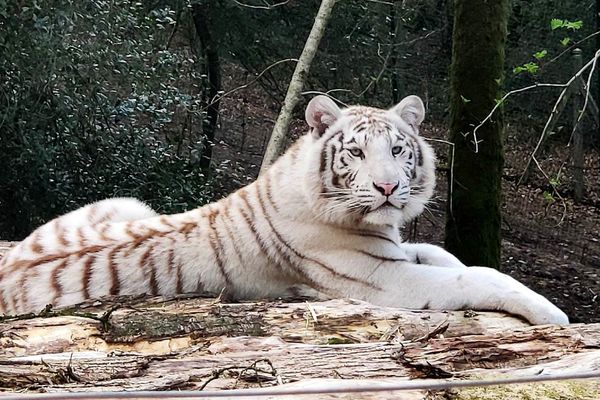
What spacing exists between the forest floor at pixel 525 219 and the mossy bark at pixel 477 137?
189 centimetres

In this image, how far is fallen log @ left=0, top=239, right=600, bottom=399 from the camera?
1978 mm

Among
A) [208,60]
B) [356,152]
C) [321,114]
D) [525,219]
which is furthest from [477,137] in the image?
[525,219]

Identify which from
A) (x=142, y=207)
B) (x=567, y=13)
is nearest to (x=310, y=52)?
(x=142, y=207)

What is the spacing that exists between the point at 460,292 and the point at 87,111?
4412mm

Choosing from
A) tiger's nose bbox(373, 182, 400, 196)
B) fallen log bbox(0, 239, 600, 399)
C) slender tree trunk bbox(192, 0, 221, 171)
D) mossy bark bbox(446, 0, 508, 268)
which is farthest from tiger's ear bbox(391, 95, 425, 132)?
slender tree trunk bbox(192, 0, 221, 171)

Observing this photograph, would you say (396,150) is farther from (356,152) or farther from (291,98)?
(291,98)

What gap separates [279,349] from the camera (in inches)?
94.3

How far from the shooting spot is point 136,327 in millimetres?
2635

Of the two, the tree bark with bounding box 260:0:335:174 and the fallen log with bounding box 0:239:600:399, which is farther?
the tree bark with bounding box 260:0:335:174

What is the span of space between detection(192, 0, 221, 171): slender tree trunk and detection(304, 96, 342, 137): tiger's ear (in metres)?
4.61

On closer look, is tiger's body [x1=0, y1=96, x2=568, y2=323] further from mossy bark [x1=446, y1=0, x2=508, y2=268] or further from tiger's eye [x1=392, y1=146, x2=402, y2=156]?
mossy bark [x1=446, y1=0, x2=508, y2=268]

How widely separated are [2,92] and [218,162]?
300cm

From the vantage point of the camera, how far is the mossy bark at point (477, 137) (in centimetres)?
541

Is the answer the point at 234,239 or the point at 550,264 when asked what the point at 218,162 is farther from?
the point at 234,239
